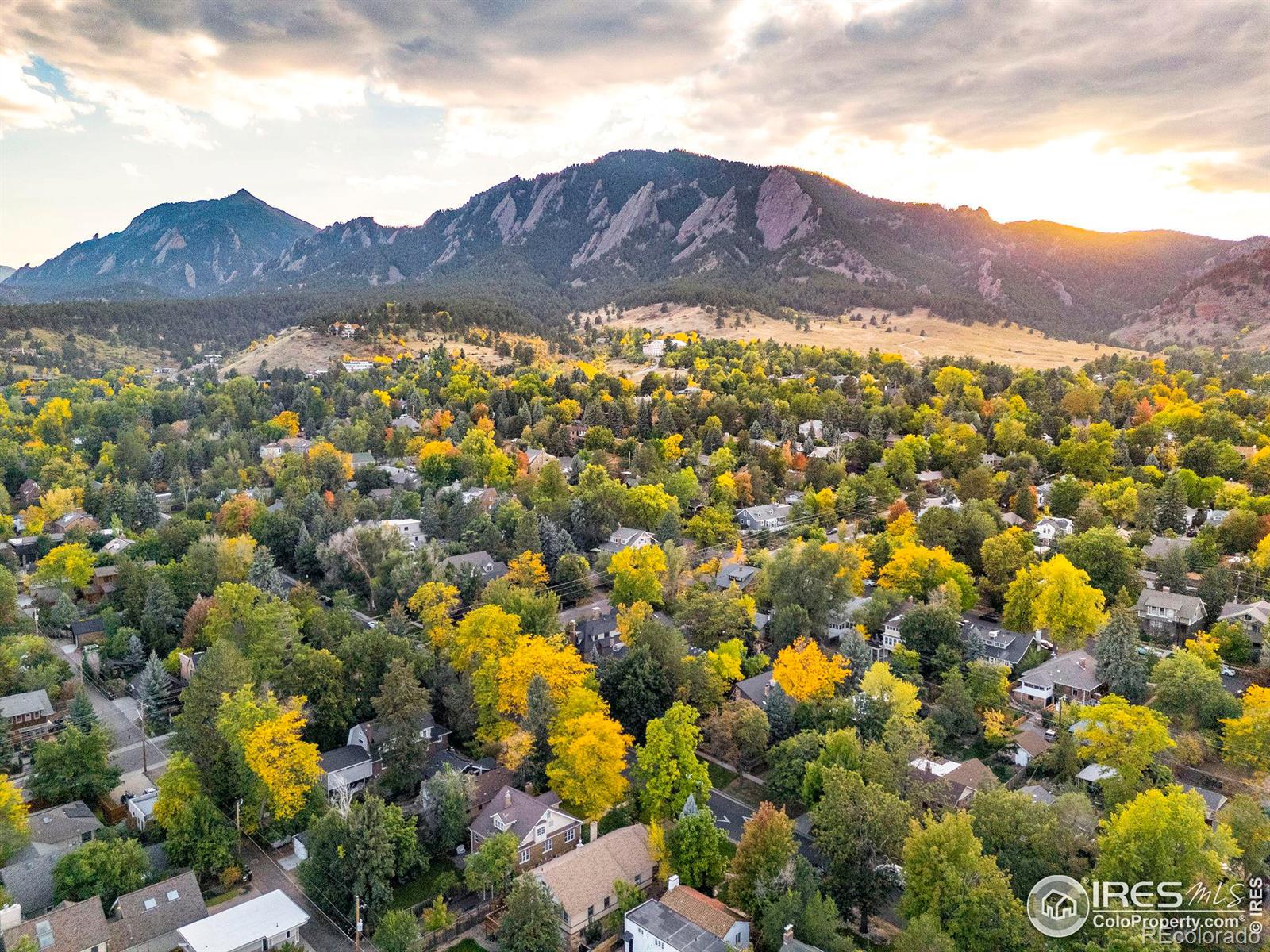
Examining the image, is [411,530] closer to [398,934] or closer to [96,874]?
[96,874]

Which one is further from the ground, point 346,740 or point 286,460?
point 286,460

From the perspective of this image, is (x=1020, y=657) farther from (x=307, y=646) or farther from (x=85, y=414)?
(x=85, y=414)

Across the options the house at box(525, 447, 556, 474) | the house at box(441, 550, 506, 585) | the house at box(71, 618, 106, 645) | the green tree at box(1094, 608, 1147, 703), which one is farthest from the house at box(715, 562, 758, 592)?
the house at box(71, 618, 106, 645)

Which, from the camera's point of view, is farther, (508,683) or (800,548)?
(800,548)

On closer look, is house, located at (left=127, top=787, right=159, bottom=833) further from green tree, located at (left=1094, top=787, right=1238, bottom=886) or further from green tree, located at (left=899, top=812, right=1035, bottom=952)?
green tree, located at (left=1094, top=787, right=1238, bottom=886)

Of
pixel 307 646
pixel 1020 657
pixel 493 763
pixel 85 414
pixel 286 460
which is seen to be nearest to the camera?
pixel 493 763

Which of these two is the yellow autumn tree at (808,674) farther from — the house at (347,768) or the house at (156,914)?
the house at (156,914)

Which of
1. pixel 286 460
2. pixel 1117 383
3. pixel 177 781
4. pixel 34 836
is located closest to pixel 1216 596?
pixel 177 781

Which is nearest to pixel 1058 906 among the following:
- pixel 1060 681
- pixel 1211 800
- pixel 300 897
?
pixel 1211 800

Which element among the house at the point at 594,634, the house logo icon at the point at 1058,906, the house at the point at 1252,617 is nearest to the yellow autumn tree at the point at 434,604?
the house at the point at 594,634
